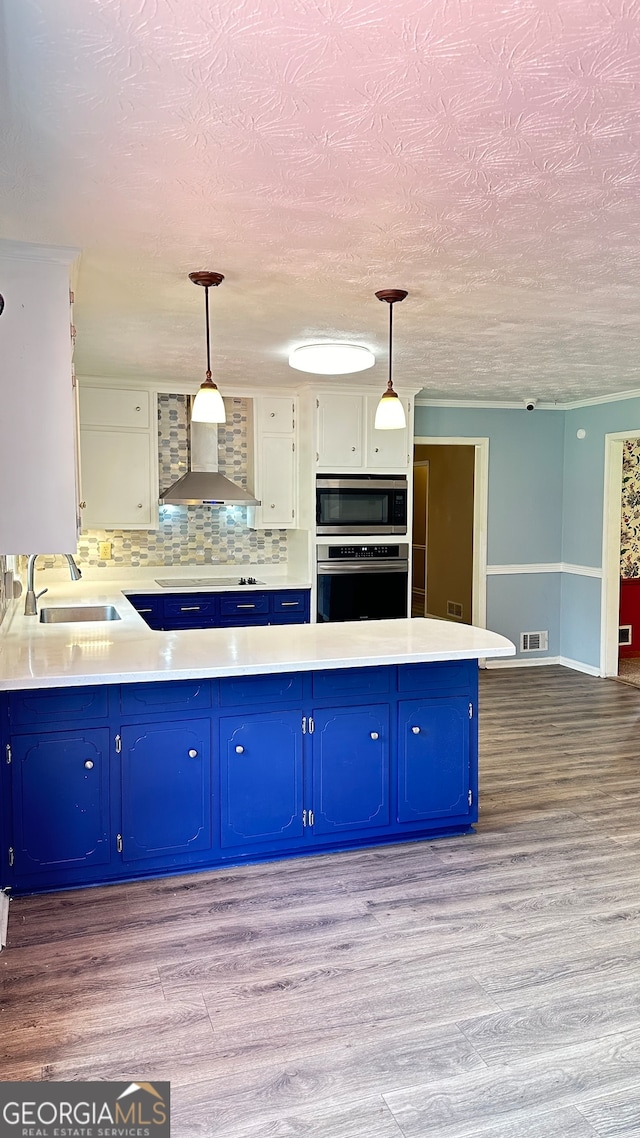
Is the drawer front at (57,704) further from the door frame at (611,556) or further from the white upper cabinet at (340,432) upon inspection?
the door frame at (611,556)

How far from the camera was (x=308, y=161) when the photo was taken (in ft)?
6.51

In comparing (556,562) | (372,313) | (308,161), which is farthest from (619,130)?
(556,562)

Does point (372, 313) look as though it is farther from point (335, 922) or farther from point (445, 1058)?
point (445, 1058)

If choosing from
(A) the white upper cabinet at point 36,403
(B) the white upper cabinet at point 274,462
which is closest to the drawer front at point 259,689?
(A) the white upper cabinet at point 36,403

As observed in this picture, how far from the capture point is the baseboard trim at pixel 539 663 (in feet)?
22.4

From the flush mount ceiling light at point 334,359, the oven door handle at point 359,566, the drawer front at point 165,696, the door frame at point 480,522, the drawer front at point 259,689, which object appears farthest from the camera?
the door frame at point 480,522

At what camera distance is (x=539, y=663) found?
7.00m

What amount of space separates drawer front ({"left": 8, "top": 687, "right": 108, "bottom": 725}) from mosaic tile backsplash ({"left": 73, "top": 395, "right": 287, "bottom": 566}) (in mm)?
3077

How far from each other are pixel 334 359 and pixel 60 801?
254 cm

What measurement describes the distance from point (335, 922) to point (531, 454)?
5020mm

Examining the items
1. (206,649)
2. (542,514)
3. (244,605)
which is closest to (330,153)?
(206,649)

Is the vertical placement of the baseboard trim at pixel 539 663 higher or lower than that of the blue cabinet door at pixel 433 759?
lower

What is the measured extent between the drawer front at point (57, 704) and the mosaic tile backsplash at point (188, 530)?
121 inches

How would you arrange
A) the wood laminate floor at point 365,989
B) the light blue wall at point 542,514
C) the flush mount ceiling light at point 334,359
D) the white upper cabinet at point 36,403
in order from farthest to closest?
the light blue wall at point 542,514 → the flush mount ceiling light at point 334,359 → the white upper cabinet at point 36,403 → the wood laminate floor at point 365,989
